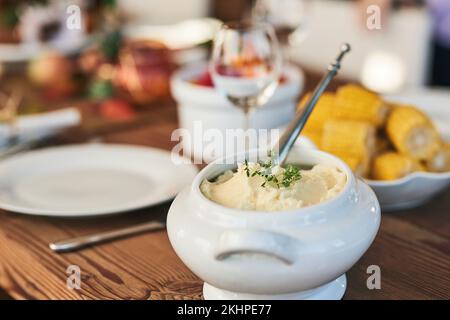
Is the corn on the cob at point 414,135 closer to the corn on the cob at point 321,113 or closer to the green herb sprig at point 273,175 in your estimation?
the corn on the cob at point 321,113

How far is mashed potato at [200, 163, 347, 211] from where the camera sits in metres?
0.62

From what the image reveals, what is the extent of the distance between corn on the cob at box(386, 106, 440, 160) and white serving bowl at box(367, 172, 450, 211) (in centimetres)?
5

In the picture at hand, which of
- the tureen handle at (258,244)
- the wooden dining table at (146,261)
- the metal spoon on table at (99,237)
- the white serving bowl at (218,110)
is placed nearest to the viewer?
the tureen handle at (258,244)

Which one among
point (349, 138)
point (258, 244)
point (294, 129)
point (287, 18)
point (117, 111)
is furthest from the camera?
point (287, 18)

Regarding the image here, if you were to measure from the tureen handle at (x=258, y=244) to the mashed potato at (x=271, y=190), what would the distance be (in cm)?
5

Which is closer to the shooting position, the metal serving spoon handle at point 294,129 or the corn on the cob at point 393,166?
the metal serving spoon handle at point 294,129

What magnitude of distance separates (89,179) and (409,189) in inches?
19.8

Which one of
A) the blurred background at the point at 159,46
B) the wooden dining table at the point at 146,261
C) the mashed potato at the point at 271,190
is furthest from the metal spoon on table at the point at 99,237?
the blurred background at the point at 159,46

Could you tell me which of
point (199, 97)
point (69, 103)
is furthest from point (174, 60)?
point (199, 97)

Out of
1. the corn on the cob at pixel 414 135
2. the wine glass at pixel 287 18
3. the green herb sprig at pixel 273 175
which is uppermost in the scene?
the wine glass at pixel 287 18

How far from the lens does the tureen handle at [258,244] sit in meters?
0.56

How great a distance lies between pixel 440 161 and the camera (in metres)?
0.92

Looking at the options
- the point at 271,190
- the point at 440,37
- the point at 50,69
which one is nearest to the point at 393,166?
the point at 271,190

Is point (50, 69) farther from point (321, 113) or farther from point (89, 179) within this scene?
point (321, 113)
